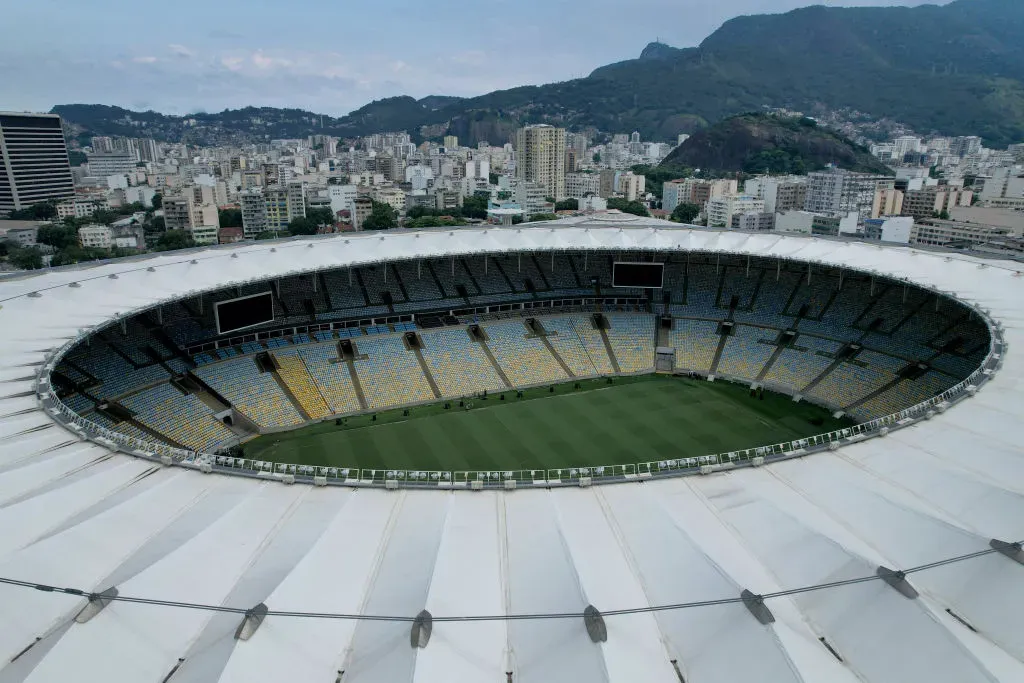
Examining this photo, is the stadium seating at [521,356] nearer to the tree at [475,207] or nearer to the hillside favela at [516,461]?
the hillside favela at [516,461]

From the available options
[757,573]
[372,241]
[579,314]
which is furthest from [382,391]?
[757,573]

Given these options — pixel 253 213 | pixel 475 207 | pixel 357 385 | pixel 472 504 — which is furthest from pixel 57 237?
pixel 472 504

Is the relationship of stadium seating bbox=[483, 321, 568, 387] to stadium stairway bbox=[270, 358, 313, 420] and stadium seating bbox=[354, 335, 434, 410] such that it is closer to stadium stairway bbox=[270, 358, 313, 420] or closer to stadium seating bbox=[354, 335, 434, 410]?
stadium seating bbox=[354, 335, 434, 410]

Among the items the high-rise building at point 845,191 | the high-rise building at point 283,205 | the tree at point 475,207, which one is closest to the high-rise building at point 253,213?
the high-rise building at point 283,205

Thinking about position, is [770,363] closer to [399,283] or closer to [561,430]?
[561,430]

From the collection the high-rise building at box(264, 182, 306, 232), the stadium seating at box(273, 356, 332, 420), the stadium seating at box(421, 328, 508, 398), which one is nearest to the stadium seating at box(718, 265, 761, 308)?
the stadium seating at box(421, 328, 508, 398)

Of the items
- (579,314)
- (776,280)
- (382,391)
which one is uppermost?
(776,280)

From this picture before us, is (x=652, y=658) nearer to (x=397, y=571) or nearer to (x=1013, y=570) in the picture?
(x=397, y=571)
